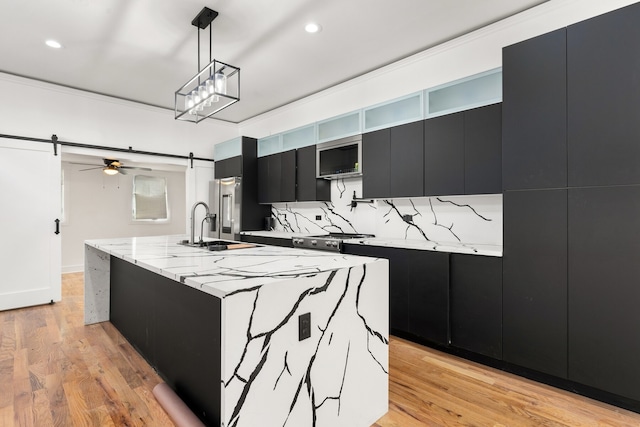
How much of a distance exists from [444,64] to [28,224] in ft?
16.8

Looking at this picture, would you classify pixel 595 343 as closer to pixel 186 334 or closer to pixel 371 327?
pixel 371 327

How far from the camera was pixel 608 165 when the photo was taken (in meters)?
1.96

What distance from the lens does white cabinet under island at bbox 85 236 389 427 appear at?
1.27 m

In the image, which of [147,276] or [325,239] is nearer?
[147,276]

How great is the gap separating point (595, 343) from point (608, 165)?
1067mm

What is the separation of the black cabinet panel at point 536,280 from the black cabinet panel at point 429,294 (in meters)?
0.44

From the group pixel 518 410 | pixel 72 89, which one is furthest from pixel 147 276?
pixel 72 89

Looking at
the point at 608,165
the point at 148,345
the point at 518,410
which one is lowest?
the point at 518,410

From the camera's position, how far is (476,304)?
2.50 metres

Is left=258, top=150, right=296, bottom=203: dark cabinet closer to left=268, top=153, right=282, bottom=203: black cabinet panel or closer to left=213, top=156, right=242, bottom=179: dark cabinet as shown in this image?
left=268, top=153, right=282, bottom=203: black cabinet panel

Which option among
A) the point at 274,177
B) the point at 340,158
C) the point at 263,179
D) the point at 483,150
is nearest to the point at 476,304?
the point at 483,150

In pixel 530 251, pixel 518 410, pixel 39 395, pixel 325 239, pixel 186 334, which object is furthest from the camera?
pixel 325 239

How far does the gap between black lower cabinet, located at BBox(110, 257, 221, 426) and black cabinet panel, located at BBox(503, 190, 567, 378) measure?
1991 mm

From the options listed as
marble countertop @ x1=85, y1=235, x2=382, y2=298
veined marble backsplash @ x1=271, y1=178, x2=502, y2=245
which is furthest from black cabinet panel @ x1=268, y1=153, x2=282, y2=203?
marble countertop @ x1=85, y1=235, x2=382, y2=298
